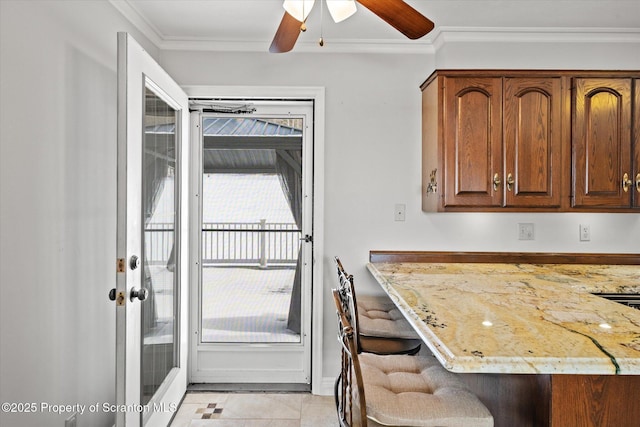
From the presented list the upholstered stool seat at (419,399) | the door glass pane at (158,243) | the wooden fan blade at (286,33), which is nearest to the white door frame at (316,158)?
the door glass pane at (158,243)

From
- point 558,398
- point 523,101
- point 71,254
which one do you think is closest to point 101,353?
point 71,254

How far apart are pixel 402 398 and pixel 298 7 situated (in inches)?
54.1

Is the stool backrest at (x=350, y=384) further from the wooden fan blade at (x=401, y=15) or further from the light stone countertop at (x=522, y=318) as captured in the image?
the wooden fan blade at (x=401, y=15)

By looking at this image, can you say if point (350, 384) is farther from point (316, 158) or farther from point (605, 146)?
point (605, 146)

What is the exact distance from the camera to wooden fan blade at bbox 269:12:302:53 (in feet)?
5.82

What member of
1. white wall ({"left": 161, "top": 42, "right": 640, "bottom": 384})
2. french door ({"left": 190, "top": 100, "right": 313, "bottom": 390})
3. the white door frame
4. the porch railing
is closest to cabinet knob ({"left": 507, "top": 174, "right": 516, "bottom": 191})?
white wall ({"left": 161, "top": 42, "right": 640, "bottom": 384})

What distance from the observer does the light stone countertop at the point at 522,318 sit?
1.11 m

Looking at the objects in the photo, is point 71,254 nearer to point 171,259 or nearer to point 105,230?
point 105,230

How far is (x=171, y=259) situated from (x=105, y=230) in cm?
51

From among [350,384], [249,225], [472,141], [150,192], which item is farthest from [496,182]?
[150,192]

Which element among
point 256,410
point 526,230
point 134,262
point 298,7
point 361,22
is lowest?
point 256,410

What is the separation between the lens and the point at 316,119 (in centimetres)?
298

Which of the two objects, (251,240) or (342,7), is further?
(251,240)

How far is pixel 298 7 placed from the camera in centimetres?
157
